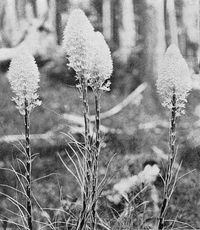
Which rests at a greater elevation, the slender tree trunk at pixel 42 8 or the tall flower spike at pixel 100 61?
the slender tree trunk at pixel 42 8

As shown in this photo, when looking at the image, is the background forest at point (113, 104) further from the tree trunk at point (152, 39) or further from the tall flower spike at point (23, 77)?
the tall flower spike at point (23, 77)

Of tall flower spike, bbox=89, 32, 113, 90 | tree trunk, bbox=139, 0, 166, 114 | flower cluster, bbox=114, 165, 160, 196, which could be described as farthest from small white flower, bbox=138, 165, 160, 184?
tall flower spike, bbox=89, 32, 113, 90

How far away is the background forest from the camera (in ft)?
4.98

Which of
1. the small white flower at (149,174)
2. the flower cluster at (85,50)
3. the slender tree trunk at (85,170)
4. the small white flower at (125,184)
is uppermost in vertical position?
the flower cluster at (85,50)

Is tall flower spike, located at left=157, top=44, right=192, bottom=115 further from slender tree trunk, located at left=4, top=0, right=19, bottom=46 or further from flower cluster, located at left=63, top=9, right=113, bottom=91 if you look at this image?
slender tree trunk, located at left=4, top=0, right=19, bottom=46

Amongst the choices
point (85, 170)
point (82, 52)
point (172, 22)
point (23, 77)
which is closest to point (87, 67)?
point (82, 52)

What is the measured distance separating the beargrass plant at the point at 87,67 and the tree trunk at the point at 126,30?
290 mm

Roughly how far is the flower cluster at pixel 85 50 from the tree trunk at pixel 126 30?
0.29 metres

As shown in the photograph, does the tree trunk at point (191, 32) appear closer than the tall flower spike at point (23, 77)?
No

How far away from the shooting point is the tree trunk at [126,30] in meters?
1.54

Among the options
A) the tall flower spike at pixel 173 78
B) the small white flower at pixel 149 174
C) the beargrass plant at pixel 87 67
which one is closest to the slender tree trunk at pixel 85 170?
the beargrass plant at pixel 87 67

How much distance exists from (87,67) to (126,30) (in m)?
0.41

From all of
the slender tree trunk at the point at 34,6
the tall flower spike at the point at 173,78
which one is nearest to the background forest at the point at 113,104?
the slender tree trunk at the point at 34,6

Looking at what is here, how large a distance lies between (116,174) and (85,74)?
1.66 ft
